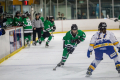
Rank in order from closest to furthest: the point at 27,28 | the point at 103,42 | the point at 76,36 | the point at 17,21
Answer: the point at 103,42, the point at 76,36, the point at 17,21, the point at 27,28

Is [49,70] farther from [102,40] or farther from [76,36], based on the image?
[102,40]

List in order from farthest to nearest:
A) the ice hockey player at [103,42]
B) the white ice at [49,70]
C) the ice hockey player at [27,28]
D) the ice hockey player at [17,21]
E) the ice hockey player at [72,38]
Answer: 1. the ice hockey player at [27,28]
2. the ice hockey player at [17,21]
3. the ice hockey player at [72,38]
4. the white ice at [49,70]
5. the ice hockey player at [103,42]

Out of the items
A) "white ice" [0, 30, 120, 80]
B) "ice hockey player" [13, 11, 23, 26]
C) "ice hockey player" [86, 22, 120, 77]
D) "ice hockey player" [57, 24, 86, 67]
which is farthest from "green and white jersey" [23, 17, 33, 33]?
"ice hockey player" [86, 22, 120, 77]

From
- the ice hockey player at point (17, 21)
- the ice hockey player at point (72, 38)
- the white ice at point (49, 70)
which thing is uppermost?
the ice hockey player at point (17, 21)

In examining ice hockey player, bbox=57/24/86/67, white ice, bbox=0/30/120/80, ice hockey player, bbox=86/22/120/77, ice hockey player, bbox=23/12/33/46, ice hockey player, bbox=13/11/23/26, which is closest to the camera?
ice hockey player, bbox=86/22/120/77

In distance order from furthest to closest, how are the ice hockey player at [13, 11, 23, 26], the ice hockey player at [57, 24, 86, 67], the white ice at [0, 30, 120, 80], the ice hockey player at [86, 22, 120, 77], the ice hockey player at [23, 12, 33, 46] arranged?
the ice hockey player at [23, 12, 33, 46] → the ice hockey player at [13, 11, 23, 26] → the ice hockey player at [57, 24, 86, 67] → the white ice at [0, 30, 120, 80] → the ice hockey player at [86, 22, 120, 77]

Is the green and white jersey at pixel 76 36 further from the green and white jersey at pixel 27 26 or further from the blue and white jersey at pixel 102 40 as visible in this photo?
the green and white jersey at pixel 27 26

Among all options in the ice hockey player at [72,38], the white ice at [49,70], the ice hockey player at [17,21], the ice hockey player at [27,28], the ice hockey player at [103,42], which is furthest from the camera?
the ice hockey player at [27,28]

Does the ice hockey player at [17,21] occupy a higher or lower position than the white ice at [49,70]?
higher

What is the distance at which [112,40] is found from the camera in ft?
15.5

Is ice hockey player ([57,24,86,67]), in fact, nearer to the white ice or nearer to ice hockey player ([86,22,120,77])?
the white ice

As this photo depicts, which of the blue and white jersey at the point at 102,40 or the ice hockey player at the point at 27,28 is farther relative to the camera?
the ice hockey player at the point at 27,28

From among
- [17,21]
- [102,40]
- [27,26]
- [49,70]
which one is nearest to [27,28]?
[27,26]

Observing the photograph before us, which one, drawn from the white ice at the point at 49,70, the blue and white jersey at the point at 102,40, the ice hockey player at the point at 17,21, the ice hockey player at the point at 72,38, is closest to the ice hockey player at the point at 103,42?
the blue and white jersey at the point at 102,40
